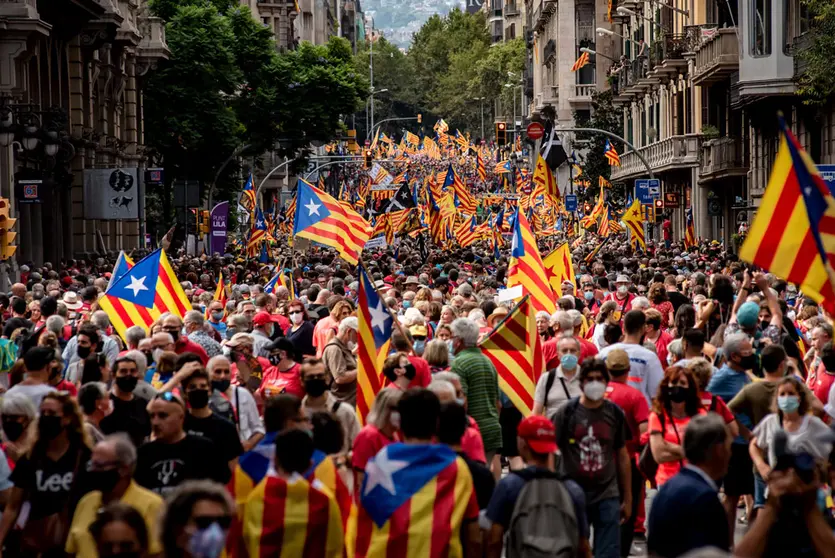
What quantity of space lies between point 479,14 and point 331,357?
571 ft

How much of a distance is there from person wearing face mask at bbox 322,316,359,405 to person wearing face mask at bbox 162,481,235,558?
5.97m

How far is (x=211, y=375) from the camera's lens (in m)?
10.2

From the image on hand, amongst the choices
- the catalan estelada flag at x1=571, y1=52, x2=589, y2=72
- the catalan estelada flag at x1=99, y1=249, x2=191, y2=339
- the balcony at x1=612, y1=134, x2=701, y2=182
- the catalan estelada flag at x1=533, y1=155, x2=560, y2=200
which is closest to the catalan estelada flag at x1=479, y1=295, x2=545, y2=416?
the catalan estelada flag at x1=99, y1=249, x2=191, y2=339

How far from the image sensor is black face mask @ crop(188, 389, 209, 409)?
8.92 m

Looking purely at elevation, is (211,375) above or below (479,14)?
below

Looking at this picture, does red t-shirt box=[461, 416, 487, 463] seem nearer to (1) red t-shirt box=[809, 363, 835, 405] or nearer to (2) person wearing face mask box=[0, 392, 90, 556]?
(2) person wearing face mask box=[0, 392, 90, 556]

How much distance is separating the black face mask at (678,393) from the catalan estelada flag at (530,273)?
7410mm

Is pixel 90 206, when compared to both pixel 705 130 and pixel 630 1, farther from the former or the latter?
pixel 630 1

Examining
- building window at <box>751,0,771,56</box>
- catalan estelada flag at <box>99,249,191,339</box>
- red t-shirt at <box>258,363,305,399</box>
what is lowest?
red t-shirt at <box>258,363,305,399</box>

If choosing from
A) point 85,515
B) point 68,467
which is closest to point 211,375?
point 68,467

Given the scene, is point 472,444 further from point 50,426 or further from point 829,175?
point 829,175

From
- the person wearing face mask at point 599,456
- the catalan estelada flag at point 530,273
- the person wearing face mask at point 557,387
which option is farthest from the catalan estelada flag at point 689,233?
the person wearing face mask at point 599,456

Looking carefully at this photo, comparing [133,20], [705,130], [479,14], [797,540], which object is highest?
[479,14]

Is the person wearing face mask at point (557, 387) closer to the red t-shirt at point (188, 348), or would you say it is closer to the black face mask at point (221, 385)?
the black face mask at point (221, 385)
